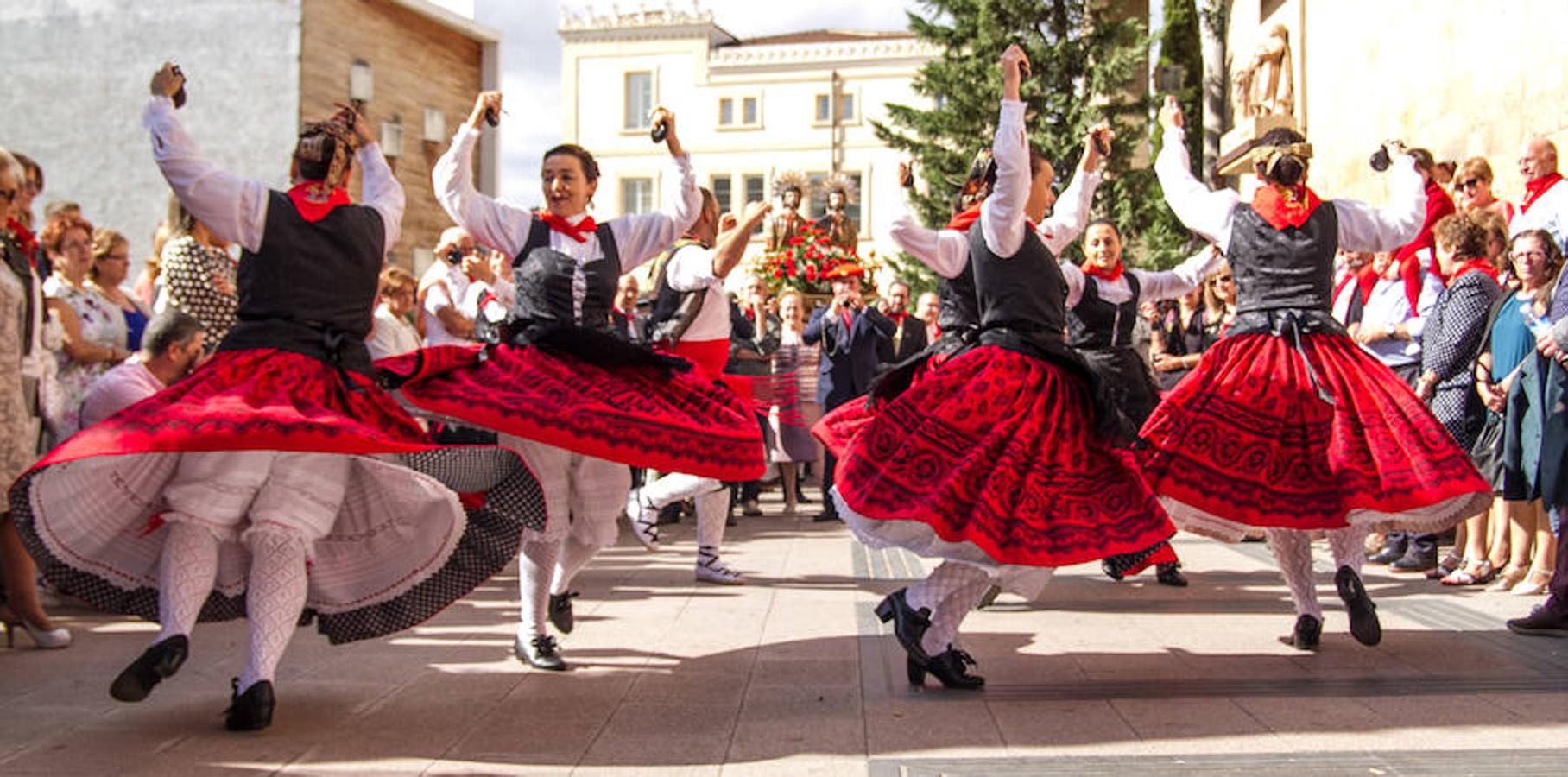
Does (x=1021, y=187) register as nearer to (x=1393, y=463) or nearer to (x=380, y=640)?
(x=1393, y=463)

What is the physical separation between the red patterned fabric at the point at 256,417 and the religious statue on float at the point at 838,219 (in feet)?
24.5

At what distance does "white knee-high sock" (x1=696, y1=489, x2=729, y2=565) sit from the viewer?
7.57 m

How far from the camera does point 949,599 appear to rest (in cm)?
464

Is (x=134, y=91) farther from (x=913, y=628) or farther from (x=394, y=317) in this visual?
(x=913, y=628)

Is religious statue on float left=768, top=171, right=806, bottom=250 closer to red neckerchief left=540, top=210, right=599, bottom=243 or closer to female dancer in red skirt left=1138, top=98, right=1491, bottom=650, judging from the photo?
female dancer in red skirt left=1138, top=98, right=1491, bottom=650

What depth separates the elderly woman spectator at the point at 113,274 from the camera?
7023 mm

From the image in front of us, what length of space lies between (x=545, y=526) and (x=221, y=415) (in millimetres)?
1268

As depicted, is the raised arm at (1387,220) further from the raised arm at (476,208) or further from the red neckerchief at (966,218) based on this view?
the raised arm at (476,208)

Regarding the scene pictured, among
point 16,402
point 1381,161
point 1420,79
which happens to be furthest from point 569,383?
point 1420,79

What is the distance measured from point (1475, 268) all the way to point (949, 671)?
4164mm

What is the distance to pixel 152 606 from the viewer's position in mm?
4348

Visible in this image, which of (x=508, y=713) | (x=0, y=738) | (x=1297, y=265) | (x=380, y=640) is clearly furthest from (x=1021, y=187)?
(x=0, y=738)

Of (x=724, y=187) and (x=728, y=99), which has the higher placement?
(x=728, y=99)

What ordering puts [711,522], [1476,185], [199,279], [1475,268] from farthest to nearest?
[1476,185]
[711,522]
[1475,268]
[199,279]
